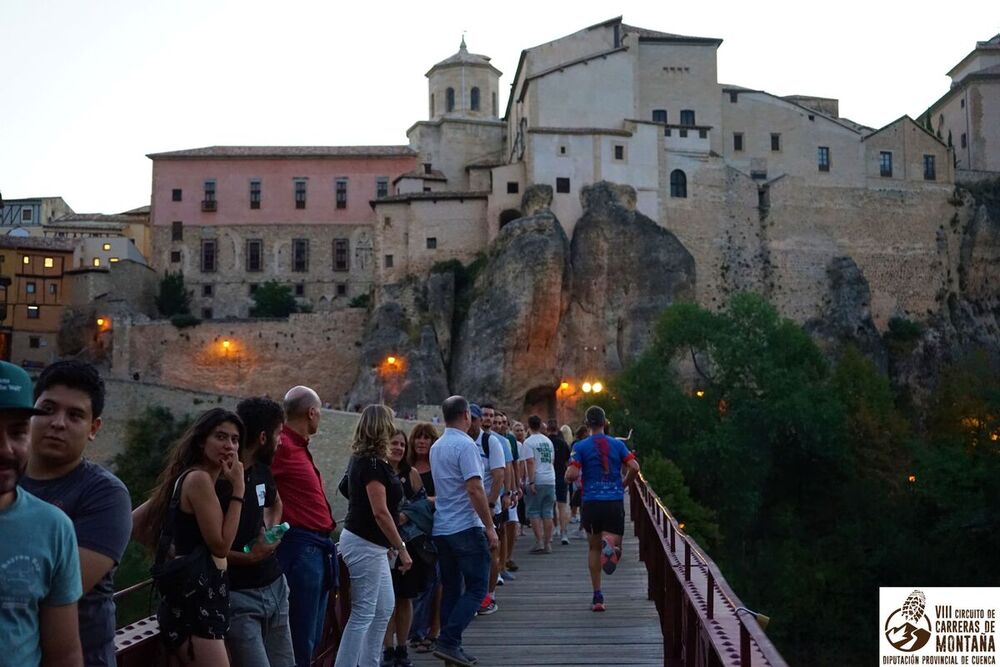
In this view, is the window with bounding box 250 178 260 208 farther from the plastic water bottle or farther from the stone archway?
the plastic water bottle

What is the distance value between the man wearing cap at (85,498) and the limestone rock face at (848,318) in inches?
1969

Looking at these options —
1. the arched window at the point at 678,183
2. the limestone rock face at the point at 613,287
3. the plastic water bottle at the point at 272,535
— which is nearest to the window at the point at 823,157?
the arched window at the point at 678,183

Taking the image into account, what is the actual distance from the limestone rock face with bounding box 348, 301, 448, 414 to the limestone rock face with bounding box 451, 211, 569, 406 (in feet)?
3.88

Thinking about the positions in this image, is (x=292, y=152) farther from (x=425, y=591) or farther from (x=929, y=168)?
(x=425, y=591)

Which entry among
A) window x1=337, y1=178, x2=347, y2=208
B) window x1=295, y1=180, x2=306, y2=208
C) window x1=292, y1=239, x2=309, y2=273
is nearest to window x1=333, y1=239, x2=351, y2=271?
window x1=292, y1=239, x2=309, y2=273

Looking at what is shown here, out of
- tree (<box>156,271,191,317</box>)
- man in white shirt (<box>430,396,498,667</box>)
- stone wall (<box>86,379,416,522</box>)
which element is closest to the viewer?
man in white shirt (<box>430,396,498,667</box>)

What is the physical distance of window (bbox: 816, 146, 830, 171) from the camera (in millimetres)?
53312

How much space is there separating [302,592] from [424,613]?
328 centimetres

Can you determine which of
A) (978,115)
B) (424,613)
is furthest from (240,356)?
(424,613)

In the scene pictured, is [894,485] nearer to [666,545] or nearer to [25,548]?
[666,545]

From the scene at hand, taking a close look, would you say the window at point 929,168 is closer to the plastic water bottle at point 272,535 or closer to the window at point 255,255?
the window at point 255,255

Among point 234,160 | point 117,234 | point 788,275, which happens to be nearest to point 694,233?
point 788,275

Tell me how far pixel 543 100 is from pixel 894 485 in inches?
847

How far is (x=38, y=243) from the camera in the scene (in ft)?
192
